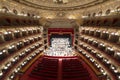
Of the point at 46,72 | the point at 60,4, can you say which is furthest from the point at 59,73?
the point at 60,4

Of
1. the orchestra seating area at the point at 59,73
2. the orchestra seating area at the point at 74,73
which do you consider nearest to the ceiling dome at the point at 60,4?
the orchestra seating area at the point at 74,73

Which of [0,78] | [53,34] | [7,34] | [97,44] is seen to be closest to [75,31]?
[53,34]

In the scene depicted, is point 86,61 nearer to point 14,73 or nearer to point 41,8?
point 14,73

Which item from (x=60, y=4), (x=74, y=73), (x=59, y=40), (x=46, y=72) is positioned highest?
(x=60, y=4)

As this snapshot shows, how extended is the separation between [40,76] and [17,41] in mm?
5656

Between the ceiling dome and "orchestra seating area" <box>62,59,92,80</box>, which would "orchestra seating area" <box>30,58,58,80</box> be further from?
the ceiling dome

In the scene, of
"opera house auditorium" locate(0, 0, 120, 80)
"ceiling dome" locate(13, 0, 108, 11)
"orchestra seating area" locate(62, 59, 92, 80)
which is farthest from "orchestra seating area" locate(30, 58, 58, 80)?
Result: "ceiling dome" locate(13, 0, 108, 11)

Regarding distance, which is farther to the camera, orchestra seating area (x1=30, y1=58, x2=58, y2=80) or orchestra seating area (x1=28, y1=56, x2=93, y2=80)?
orchestra seating area (x1=28, y1=56, x2=93, y2=80)

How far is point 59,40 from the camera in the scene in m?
38.3

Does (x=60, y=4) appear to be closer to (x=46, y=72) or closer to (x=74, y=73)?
(x=46, y=72)

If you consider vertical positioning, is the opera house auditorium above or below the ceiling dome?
below

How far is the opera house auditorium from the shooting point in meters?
16.4

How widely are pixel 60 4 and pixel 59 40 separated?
9.95 m

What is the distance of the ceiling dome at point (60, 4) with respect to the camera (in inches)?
1142
